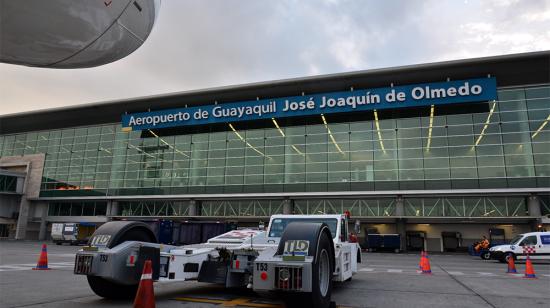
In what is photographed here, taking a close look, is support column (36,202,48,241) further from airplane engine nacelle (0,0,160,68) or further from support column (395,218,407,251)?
airplane engine nacelle (0,0,160,68)

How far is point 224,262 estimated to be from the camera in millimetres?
7516

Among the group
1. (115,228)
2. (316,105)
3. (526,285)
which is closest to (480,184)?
(316,105)

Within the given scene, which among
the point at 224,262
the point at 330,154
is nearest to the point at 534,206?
the point at 330,154

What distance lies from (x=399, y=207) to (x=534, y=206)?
1069 centimetres

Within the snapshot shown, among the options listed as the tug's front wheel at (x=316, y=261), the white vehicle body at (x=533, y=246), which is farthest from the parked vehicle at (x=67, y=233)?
the tug's front wheel at (x=316, y=261)

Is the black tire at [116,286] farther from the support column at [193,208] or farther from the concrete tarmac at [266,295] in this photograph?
the support column at [193,208]

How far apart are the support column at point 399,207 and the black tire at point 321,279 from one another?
29.7m

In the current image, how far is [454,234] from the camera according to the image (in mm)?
36031

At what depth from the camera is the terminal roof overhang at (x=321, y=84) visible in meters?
33.9

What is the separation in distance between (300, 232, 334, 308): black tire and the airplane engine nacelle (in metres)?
4.11

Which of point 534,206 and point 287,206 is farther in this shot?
point 287,206

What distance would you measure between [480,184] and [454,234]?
5586 millimetres

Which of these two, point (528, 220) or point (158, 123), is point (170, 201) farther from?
point (528, 220)

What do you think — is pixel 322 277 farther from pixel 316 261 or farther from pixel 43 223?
pixel 43 223
